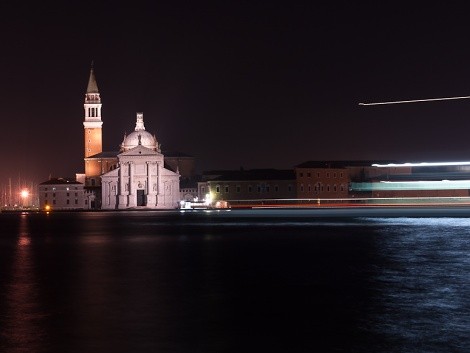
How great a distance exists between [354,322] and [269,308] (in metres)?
1.80

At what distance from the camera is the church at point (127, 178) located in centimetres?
10675

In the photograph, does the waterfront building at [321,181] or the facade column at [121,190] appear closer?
the facade column at [121,190]

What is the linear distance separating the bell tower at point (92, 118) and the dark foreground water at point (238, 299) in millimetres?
89221

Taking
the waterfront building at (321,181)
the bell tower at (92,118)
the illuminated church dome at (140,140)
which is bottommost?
the waterfront building at (321,181)

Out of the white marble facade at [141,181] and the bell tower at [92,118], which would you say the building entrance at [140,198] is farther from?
the bell tower at [92,118]

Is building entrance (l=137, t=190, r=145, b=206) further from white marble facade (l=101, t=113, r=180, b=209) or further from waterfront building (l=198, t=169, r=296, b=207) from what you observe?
waterfront building (l=198, t=169, r=296, b=207)

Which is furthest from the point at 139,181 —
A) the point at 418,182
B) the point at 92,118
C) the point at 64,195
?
the point at 418,182

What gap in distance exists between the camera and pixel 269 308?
1441cm

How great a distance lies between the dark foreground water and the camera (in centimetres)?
1177

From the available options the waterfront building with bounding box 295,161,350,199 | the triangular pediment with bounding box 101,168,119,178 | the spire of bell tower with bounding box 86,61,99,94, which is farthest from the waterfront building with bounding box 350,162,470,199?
the spire of bell tower with bounding box 86,61,99,94

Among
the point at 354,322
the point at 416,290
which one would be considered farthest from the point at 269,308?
the point at 416,290

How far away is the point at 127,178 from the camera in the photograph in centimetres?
10706

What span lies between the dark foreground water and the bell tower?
89.2m

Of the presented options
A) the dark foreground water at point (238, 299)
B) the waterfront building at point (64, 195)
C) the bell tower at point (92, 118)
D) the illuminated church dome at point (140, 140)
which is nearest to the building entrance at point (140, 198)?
the illuminated church dome at point (140, 140)
